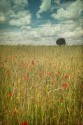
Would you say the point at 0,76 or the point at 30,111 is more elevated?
the point at 0,76

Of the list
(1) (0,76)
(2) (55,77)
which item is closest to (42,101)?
(2) (55,77)

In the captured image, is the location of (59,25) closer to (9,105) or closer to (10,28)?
(10,28)

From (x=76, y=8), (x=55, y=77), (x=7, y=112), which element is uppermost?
(x=76, y=8)

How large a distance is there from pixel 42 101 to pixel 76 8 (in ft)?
3.91

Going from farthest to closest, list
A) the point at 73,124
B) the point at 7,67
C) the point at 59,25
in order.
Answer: the point at 7,67 → the point at 59,25 → the point at 73,124

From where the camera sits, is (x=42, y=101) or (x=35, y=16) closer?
(x=42, y=101)

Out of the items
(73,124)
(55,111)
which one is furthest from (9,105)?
(73,124)

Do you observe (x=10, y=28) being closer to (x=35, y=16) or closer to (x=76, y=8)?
(x=35, y=16)

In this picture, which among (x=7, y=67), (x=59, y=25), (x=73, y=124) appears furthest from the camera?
(x=7, y=67)

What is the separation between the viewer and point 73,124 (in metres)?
1.84

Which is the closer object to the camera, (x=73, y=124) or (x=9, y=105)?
(x=73, y=124)

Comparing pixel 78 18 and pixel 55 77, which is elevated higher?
pixel 78 18

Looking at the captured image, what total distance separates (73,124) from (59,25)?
125 centimetres

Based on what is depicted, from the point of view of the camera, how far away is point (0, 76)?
2633 millimetres
